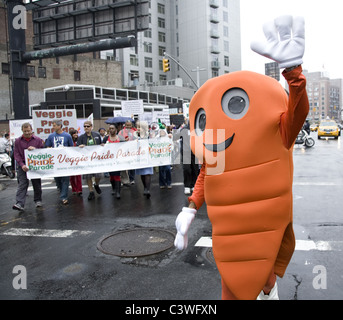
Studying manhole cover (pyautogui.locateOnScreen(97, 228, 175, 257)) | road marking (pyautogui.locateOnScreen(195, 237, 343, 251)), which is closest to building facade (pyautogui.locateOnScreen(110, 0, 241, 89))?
manhole cover (pyautogui.locateOnScreen(97, 228, 175, 257))

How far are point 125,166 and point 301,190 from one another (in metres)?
4.50

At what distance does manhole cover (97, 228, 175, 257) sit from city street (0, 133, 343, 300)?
0.03 meters

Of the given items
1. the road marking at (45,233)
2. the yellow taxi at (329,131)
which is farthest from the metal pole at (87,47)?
the yellow taxi at (329,131)

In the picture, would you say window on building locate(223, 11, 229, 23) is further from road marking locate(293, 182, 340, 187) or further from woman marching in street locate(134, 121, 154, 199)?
road marking locate(293, 182, 340, 187)

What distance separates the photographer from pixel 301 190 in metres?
8.45

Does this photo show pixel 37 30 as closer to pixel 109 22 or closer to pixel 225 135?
pixel 109 22

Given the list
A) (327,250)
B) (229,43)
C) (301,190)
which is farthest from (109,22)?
(229,43)

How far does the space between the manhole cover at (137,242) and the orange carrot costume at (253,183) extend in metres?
2.58

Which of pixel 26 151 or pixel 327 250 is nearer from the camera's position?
pixel 327 250

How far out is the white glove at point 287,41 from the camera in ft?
5.98

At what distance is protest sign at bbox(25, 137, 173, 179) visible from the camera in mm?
8398

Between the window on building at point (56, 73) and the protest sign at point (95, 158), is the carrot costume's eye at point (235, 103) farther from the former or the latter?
the window on building at point (56, 73)

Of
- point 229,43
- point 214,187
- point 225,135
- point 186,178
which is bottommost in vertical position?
point 186,178
